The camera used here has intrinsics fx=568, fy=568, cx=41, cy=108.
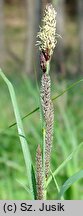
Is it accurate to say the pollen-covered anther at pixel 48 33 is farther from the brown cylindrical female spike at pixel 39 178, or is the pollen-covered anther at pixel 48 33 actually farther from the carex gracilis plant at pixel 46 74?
the brown cylindrical female spike at pixel 39 178

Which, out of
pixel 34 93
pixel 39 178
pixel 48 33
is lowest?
A: pixel 39 178

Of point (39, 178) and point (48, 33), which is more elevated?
point (48, 33)

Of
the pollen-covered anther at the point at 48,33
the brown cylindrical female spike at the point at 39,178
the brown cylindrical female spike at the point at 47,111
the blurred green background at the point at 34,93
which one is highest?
the blurred green background at the point at 34,93

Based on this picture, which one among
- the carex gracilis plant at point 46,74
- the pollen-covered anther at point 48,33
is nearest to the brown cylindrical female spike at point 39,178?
the carex gracilis plant at point 46,74

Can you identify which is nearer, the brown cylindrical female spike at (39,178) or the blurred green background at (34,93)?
the brown cylindrical female spike at (39,178)

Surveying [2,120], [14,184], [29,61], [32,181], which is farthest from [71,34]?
[32,181]

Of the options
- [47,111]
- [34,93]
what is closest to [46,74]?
[47,111]

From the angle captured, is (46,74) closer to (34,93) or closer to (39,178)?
(39,178)

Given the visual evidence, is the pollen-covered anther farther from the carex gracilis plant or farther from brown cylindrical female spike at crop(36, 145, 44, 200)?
brown cylindrical female spike at crop(36, 145, 44, 200)

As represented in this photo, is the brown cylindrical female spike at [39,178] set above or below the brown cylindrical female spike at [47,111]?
below

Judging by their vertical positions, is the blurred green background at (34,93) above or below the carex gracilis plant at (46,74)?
above
